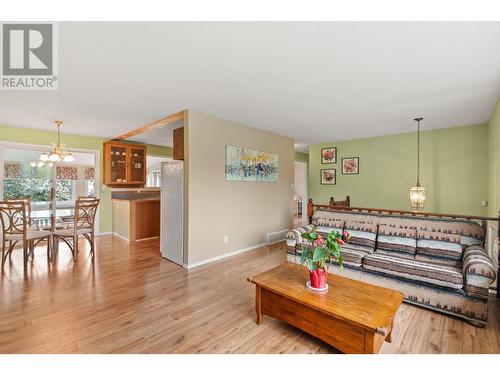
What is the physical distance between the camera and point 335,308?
1671mm

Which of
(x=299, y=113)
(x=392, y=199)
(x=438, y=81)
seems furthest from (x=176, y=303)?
(x=392, y=199)

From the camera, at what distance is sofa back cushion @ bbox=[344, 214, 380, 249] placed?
3.23 m

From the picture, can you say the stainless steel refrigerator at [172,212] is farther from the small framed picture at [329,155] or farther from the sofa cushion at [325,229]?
the small framed picture at [329,155]

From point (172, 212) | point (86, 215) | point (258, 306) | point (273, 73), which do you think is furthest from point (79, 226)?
point (273, 73)

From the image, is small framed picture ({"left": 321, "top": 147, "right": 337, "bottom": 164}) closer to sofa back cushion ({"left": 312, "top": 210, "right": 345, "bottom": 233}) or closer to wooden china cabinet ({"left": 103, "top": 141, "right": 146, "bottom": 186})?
sofa back cushion ({"left": 312, "top": 210, "right": 345, "bottom": 233})

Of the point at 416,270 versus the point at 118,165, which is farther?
the point at 118,165

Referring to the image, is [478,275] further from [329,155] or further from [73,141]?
[73,141]

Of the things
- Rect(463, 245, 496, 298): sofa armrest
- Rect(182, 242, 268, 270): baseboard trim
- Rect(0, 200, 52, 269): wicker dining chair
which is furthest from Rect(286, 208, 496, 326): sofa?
Rect(0, 200, 52, 269): wicker dining chair

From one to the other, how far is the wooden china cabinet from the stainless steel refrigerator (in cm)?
261

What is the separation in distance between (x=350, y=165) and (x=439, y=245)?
355 cm

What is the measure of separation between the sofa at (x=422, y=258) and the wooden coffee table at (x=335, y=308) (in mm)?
760

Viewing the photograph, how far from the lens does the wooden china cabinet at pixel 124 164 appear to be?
5.83m
